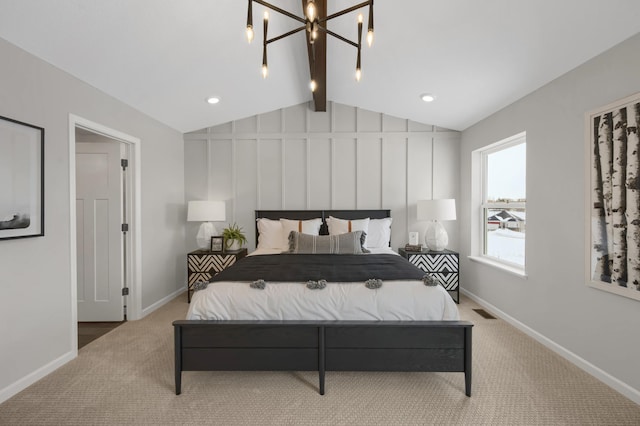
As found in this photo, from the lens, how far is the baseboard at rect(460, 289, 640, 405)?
199 centimetres

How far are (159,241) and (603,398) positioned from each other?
14.7ft

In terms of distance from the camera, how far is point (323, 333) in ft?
6.63

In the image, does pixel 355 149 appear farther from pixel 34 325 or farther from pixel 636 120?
pixel 34 325

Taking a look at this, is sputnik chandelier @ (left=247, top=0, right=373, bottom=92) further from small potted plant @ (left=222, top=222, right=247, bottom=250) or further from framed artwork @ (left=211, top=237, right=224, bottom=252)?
framed artwork @ (left=211, top=237, right=224, bottom=252)

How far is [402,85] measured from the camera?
3.48m

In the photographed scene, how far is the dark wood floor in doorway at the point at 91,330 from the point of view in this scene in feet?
9.57

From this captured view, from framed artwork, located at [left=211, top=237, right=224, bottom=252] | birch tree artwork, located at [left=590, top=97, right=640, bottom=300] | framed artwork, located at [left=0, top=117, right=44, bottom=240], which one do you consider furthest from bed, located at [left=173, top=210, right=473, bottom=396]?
framed artwork, located at [left=211, top=237, right=224, bottom=252]

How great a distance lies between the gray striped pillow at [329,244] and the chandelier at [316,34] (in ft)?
5.34

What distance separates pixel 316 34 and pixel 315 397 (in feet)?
8.21

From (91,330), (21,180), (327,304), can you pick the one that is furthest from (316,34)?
(91,330)

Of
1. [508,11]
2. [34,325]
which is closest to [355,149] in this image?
[508,11]

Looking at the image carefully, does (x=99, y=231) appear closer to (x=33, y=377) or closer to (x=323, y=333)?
(x=33, y=377)

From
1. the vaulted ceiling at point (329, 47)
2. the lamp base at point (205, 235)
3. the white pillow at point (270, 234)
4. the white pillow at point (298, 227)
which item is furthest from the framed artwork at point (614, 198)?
the lamp base at point (205, 235)

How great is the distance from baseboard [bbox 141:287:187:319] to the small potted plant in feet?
3.33
